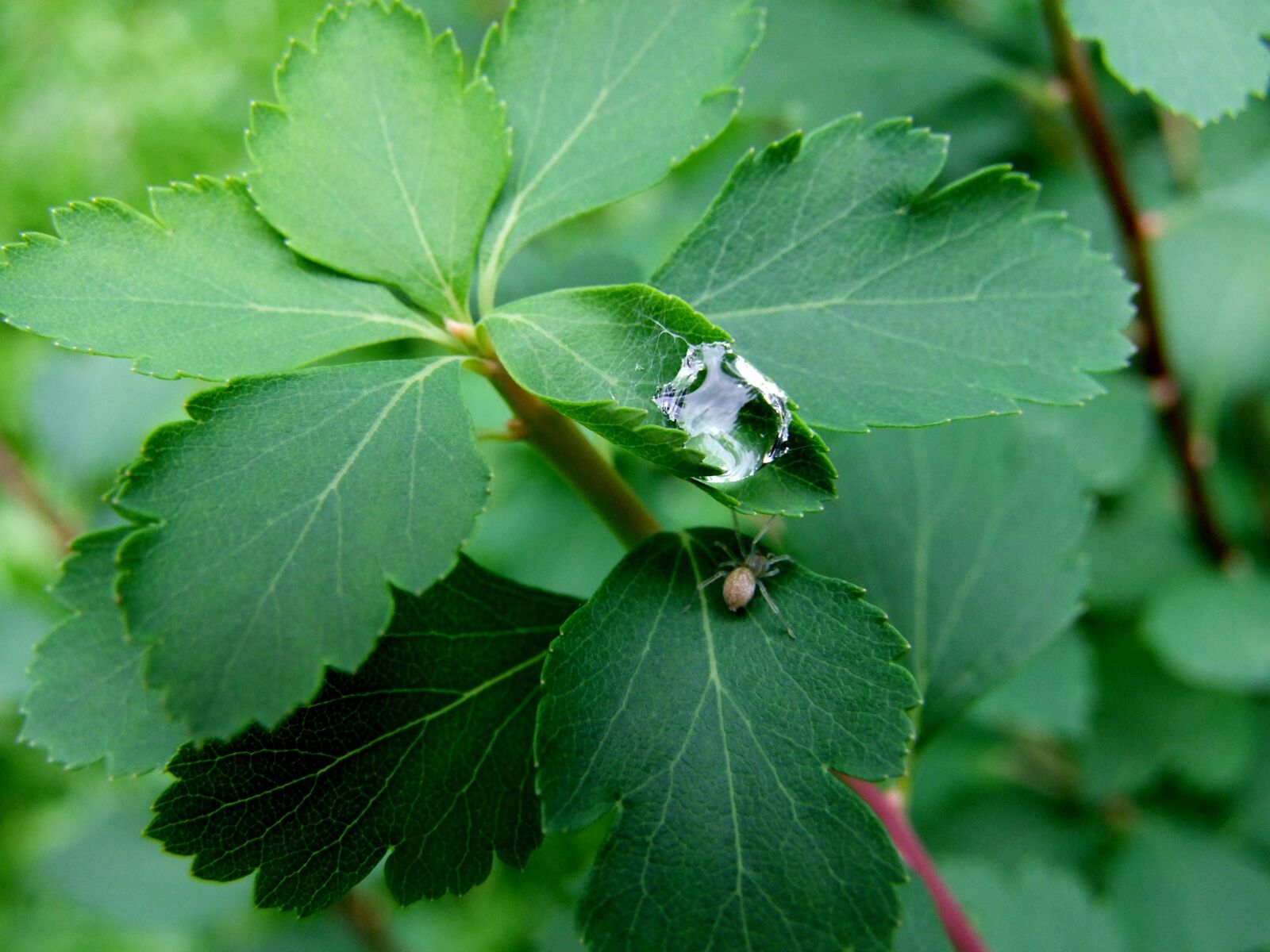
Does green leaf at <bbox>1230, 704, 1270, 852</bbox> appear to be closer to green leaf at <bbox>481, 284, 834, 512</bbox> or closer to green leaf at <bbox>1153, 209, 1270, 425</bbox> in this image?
green leaf at <bbox>1153, 209, 1270, 425</bbox>

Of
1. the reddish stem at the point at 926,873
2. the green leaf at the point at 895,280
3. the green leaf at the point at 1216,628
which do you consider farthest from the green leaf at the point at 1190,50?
the green leaf at the point at 1216,628

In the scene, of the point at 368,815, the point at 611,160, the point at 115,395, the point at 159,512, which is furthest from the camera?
the point at 115,395

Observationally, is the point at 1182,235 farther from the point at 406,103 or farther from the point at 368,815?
the point at 368,815

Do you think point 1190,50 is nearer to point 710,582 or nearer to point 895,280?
point 895,280

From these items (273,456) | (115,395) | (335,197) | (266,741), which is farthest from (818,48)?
(115,395)

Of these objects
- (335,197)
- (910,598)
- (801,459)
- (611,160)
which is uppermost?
(335,197)

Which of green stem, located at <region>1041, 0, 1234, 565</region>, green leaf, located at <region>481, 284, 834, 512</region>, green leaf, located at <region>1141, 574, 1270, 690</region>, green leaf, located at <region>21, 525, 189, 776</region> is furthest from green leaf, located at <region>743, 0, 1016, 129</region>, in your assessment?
green leaf, located at <region>21, 525, 189, 776</region>

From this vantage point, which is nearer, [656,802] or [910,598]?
[656,802]
